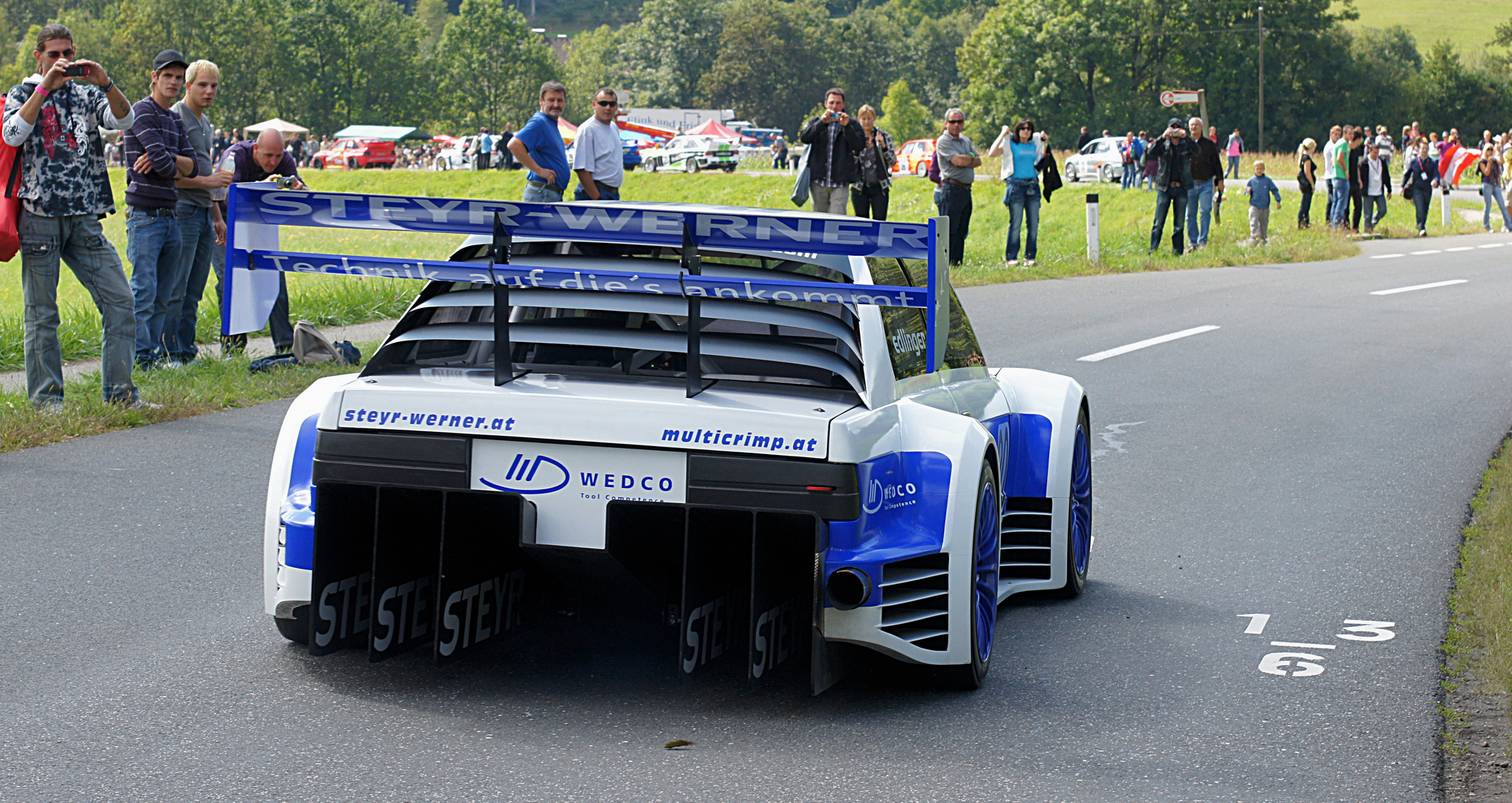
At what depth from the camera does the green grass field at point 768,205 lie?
1502 centimetres

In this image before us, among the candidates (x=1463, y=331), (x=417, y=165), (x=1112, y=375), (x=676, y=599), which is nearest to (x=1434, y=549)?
(x=676, y=599)

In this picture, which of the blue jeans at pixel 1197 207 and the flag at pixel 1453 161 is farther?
the flag at pixel 1453 161

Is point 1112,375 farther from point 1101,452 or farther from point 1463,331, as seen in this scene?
point 1463,331

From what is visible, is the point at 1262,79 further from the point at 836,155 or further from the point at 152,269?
the point at 152,269

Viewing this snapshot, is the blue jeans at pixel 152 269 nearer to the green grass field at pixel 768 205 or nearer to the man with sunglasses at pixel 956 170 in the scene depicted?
the green grass field at pixel 768 205

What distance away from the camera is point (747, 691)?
4656mm

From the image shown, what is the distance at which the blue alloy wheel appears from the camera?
585 cm

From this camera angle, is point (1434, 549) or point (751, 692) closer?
point (751, 692)

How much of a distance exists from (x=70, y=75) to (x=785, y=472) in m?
5.76

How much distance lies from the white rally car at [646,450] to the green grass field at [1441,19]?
174m

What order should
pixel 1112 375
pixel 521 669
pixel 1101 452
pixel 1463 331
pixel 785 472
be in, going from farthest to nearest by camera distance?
pixel 1463 331 < pixel 1112 375 < pixel 1101 452 < pixel 521 669 < pixel 785 472

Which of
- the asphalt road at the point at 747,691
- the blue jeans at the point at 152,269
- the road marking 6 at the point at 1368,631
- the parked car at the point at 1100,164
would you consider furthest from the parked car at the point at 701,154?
the road marking 6 at the point at 1368,631

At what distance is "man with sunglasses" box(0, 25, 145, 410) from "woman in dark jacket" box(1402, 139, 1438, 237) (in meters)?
26.5

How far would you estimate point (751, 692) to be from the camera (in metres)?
4.64
